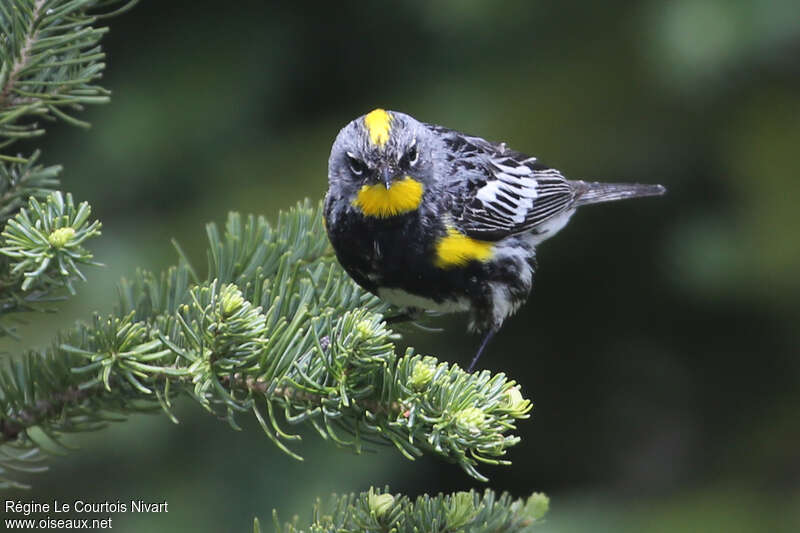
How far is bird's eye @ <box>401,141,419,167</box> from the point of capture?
2705 mm

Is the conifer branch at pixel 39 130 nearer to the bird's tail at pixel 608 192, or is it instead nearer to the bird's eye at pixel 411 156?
the bird's eye at pixel 411 156

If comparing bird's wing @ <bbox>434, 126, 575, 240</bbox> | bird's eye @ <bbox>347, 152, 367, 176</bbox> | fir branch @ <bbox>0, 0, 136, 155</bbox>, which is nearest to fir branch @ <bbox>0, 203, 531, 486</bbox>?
fir branch @ <bbox>0, 0, 136, 155</bbox>

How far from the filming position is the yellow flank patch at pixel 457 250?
2.68m

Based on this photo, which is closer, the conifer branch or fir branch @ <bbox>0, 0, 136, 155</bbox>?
the conifer branch

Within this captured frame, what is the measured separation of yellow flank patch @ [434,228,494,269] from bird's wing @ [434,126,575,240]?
35mm

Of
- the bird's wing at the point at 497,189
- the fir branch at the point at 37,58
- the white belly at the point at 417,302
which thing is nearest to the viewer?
the fir branch at the point at 37,58

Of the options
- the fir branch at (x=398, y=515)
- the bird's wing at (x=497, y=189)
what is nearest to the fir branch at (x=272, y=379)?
the fir branch at (x=398, y=515)

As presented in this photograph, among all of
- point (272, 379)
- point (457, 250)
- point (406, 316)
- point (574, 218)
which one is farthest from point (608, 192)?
point (272, 379)

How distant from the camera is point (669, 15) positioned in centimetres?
359

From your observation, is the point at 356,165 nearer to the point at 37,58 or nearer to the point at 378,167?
the point at 378,167

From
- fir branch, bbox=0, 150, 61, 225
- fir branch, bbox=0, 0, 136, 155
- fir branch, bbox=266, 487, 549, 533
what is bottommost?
fir branch, bbox=266, 487, 549, 533

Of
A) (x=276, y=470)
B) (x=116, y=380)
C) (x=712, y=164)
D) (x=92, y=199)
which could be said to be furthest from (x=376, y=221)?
(x=712, y=164)

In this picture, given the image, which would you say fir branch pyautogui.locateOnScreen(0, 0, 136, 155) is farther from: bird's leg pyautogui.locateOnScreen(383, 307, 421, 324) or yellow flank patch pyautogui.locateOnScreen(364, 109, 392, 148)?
bird's leg pyautogui.locateOnScreen(383, 307, 421, 324)

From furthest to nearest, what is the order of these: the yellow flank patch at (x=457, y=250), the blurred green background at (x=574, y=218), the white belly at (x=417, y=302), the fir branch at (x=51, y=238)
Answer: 1. the blurred green background at (x=574, y=218)
2. the yellow flank patch at (x=457, y=250)
3. the white belly at (x=417, y=302)
4. the fir branch at (x=51, y=238)
